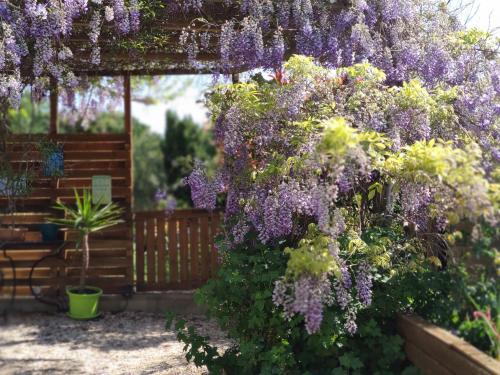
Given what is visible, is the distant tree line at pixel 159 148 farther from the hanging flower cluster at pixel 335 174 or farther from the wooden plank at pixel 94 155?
the hanging flower cluster at pixel 335 174

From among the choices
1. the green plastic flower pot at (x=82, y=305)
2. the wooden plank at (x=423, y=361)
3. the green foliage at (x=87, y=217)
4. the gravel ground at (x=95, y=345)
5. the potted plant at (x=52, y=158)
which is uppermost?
the potted plant at (x=52, y=158)

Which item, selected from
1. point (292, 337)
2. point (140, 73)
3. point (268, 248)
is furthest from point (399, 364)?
point (140, 73)

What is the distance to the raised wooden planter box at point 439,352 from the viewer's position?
2557 millimetres

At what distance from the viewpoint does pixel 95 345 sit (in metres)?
5.38

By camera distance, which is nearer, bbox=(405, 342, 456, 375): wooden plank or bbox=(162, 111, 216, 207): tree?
bbox=(405, 342, 456, 375): wooden plank

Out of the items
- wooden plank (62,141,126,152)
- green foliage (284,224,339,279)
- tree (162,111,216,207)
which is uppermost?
tree (162,111,216,207)

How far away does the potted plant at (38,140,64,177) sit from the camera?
609 centimetres

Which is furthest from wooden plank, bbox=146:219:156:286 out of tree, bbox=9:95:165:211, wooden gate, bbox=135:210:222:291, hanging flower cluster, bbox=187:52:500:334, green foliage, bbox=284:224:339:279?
tree, bbox=9:95:165:211

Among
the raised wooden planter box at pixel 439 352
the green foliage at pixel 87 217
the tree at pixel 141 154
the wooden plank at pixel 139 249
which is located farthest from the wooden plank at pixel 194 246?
the tree at pixel 141 154

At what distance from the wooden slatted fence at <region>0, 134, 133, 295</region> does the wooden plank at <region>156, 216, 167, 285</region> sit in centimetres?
34

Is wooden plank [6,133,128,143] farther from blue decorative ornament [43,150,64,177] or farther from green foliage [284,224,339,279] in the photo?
green foliage [284,224,339,279]

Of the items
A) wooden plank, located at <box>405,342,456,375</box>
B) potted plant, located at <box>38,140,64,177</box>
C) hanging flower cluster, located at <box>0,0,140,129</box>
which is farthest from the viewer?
potted plant, located at <box>38,140,64,177</box>

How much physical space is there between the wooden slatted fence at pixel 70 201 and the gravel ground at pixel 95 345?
0.43 m

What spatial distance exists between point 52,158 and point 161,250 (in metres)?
1.61
